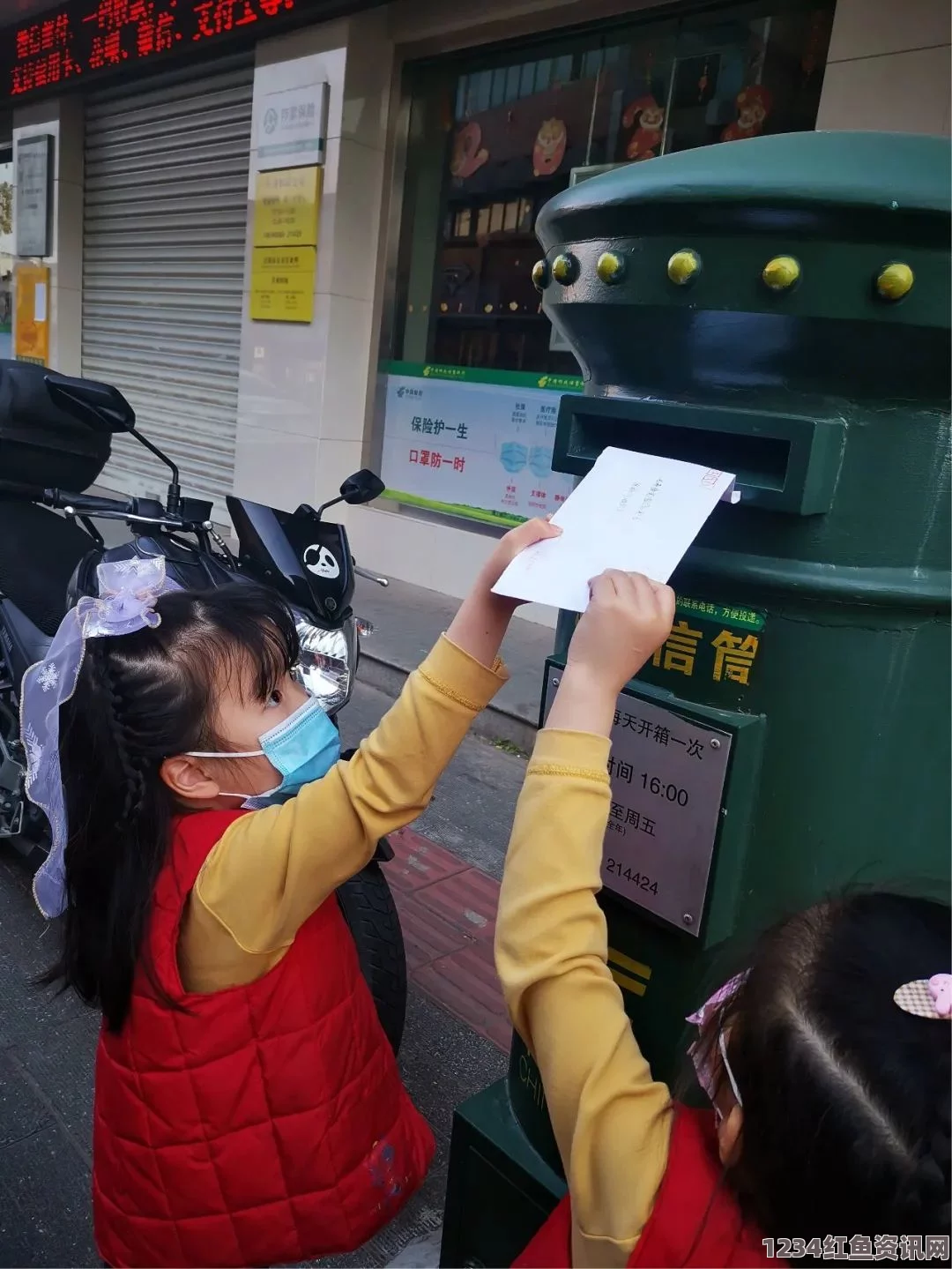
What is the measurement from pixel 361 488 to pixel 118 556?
0.67m

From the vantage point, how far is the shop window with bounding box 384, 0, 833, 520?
4.40m

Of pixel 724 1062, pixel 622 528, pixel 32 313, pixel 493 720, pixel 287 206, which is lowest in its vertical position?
pixel 493 720

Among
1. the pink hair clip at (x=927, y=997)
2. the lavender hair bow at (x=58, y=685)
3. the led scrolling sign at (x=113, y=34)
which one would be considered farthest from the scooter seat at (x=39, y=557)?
the led scrolling sign at (x=113, y=34)

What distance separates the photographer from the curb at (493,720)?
4.10 meters

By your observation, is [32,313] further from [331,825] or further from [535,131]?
[331,825]

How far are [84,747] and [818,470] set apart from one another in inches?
37.7

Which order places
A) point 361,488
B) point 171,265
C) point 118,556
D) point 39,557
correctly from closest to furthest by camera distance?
1. point 118,556
2. point 361,488
3. point 39,557
4. point 171,265

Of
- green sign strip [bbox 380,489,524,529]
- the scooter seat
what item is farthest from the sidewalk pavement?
the scooter seat

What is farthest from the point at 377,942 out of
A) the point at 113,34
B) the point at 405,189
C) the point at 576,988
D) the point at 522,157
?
Answer: the point at 113,34

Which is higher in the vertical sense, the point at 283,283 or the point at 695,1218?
the point at 283,283

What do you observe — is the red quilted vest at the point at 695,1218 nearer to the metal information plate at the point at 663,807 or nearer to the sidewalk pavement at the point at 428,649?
the metal information plate at the point at 663,807

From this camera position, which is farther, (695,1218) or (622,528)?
(622,528)

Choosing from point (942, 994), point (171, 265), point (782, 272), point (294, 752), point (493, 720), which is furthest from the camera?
point (171, 265)

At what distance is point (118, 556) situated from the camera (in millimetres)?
2471
